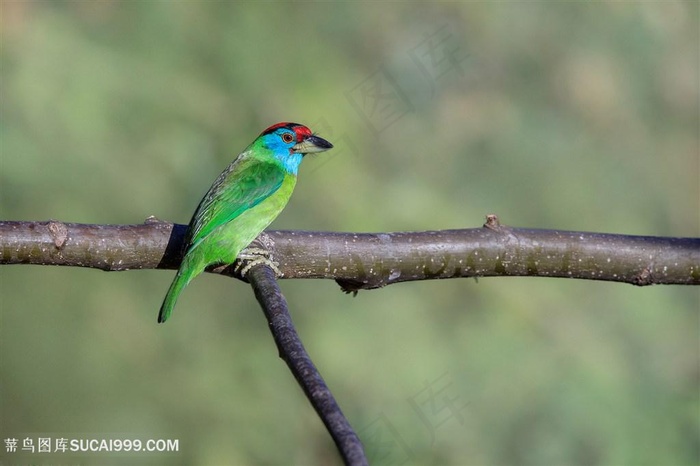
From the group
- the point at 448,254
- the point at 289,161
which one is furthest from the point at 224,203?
the point at 448,254

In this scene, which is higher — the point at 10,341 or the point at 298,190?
the point at 298,190

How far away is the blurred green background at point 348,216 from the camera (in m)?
4.98

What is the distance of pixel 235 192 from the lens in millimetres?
4234

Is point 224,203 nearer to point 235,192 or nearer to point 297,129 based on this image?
point 235,192

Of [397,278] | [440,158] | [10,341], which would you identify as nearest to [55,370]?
[10,341]

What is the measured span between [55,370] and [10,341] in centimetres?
30

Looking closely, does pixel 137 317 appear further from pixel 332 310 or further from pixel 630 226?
pixel 630 226

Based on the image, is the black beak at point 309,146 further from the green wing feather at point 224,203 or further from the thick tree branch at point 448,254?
the thick tree branch at point 448,254

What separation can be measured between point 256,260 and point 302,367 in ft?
3.40

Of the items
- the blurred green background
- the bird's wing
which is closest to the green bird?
the bird's wing

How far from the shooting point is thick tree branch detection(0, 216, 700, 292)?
3.45 meters

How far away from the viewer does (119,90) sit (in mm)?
5840

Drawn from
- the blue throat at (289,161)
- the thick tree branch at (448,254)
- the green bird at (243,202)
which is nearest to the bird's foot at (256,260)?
the thick tree branch at (448,254)

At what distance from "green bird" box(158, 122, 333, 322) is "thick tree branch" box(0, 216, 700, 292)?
A: 0.42ft
